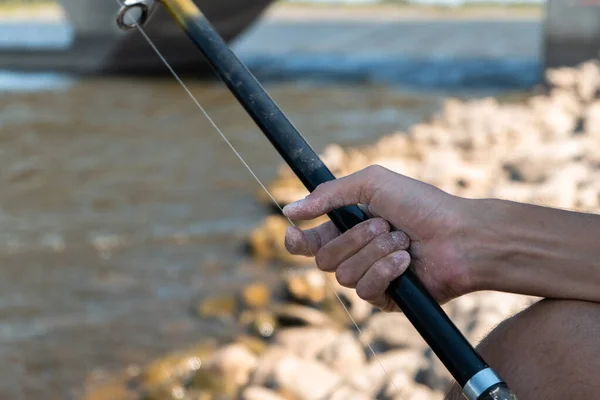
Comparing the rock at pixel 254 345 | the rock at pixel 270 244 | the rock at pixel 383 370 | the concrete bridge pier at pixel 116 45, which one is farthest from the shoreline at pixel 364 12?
the rock at pixel 383 370

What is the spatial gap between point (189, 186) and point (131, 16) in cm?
657

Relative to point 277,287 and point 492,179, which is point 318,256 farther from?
point 492,179

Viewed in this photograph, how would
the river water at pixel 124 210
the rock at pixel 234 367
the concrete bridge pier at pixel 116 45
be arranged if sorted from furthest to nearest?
the concrete bridge pier at pixel 116 45 → the river water at pixel 124 210 → the rock at pixel 234 367

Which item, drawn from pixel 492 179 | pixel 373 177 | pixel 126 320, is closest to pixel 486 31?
pixel 492 179

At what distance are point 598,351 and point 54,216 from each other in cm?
647

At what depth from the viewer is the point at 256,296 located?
17.0 feet

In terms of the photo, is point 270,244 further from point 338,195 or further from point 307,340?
point 338,195

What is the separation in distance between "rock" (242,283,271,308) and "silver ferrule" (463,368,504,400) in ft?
12.4

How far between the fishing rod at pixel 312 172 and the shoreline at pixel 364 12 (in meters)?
36.1

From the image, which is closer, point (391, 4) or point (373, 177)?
point (373, 177)

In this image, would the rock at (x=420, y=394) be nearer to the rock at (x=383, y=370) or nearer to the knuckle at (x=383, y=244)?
the rock at (x=383, y=370)

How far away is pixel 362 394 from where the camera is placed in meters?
3.46

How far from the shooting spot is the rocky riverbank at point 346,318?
11.8 feet

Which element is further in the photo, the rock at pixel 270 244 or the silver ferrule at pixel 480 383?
the rock at pixel 270 244
